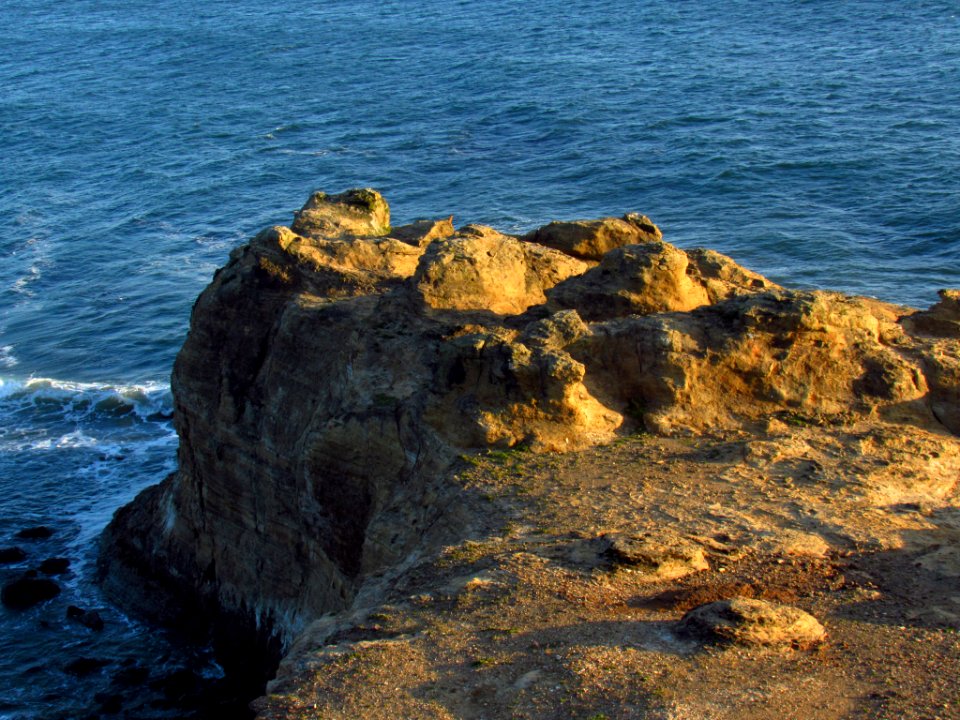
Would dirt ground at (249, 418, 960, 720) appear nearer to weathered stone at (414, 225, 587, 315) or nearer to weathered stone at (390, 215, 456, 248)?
weathered stone at (414, 225, 587, 315)

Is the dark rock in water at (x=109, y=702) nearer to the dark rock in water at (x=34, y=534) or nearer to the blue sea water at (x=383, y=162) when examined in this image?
the blue sea water at (x=383, y=162)

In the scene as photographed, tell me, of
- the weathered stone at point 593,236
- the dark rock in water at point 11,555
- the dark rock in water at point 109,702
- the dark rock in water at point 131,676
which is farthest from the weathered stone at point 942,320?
the dark rock in water at point 11,555

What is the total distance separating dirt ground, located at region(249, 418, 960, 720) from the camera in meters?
17.5

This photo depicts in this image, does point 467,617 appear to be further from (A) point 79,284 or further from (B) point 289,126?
(B) point 289,126

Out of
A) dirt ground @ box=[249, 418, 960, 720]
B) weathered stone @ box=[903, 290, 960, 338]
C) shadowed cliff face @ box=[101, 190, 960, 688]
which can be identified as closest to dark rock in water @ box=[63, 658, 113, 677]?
shadowed cliff face @ box=[101, 190, 960, 688]

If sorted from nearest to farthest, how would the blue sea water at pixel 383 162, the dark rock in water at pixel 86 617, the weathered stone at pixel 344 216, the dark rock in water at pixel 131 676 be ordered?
the dark rock in water at pixel 131 676
the weathered stone at pixel 344 216
the dark rock in water at pixel 86 617
the blue sea water at pixel 383 162

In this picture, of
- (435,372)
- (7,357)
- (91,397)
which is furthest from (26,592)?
(7,357)

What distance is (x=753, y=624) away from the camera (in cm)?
1856

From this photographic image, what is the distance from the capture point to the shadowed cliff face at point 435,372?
2614cm

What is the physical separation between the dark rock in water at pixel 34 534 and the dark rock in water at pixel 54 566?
187 centimetres

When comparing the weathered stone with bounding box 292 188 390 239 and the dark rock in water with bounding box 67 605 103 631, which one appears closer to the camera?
the weathered stone with bounding box 292 188 390 239

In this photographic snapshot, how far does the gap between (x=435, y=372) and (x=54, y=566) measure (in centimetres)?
1942

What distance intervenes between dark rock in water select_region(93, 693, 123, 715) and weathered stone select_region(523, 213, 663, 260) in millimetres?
17043

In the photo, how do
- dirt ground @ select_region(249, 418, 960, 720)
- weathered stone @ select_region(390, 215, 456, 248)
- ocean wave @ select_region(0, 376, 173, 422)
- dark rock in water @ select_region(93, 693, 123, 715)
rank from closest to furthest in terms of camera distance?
1. dirt ground @ select_region(249, 418, 960, 720)
2. dark rock in water @ select_region(93, 693, 123, 715)
3. weathered stone @ select_region(390, 215, 456, 248)
4. ocean wave @ select_region(0, 376, 173, 422)
